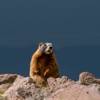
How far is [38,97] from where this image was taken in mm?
18922

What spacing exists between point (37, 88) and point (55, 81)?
2.50ft

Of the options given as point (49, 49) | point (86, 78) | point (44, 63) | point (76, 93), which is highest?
point (49, 49)

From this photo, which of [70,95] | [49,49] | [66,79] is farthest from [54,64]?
[70,95]

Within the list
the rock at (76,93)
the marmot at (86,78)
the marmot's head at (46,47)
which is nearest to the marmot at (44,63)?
the marmot's head at (46,47)

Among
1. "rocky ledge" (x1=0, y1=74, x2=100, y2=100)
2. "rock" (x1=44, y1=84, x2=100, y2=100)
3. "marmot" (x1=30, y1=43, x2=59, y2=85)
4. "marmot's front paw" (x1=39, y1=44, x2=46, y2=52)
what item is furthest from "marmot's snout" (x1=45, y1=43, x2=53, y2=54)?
"rock" (x1=44, y1=84, x2=100, y2=100)

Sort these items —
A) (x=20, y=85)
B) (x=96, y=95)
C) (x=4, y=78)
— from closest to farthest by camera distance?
(x=96, y=95) → (x=20, y=85) → (x=4, y=78)

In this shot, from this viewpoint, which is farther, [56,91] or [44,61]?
[44,61]

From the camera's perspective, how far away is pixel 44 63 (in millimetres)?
25375

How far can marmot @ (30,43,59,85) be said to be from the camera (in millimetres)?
25047

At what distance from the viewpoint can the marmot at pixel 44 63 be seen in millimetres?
25047

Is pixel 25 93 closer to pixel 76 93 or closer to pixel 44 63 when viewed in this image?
pixel 76 93

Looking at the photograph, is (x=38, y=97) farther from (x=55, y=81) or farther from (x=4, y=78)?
(x=4, y=78)

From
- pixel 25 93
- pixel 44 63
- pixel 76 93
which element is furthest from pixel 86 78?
pixel 76 93

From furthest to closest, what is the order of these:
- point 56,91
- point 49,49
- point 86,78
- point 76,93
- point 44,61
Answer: point 49,49 → point 44,61 → point 86,78 → point 56,91 → point 76,93
